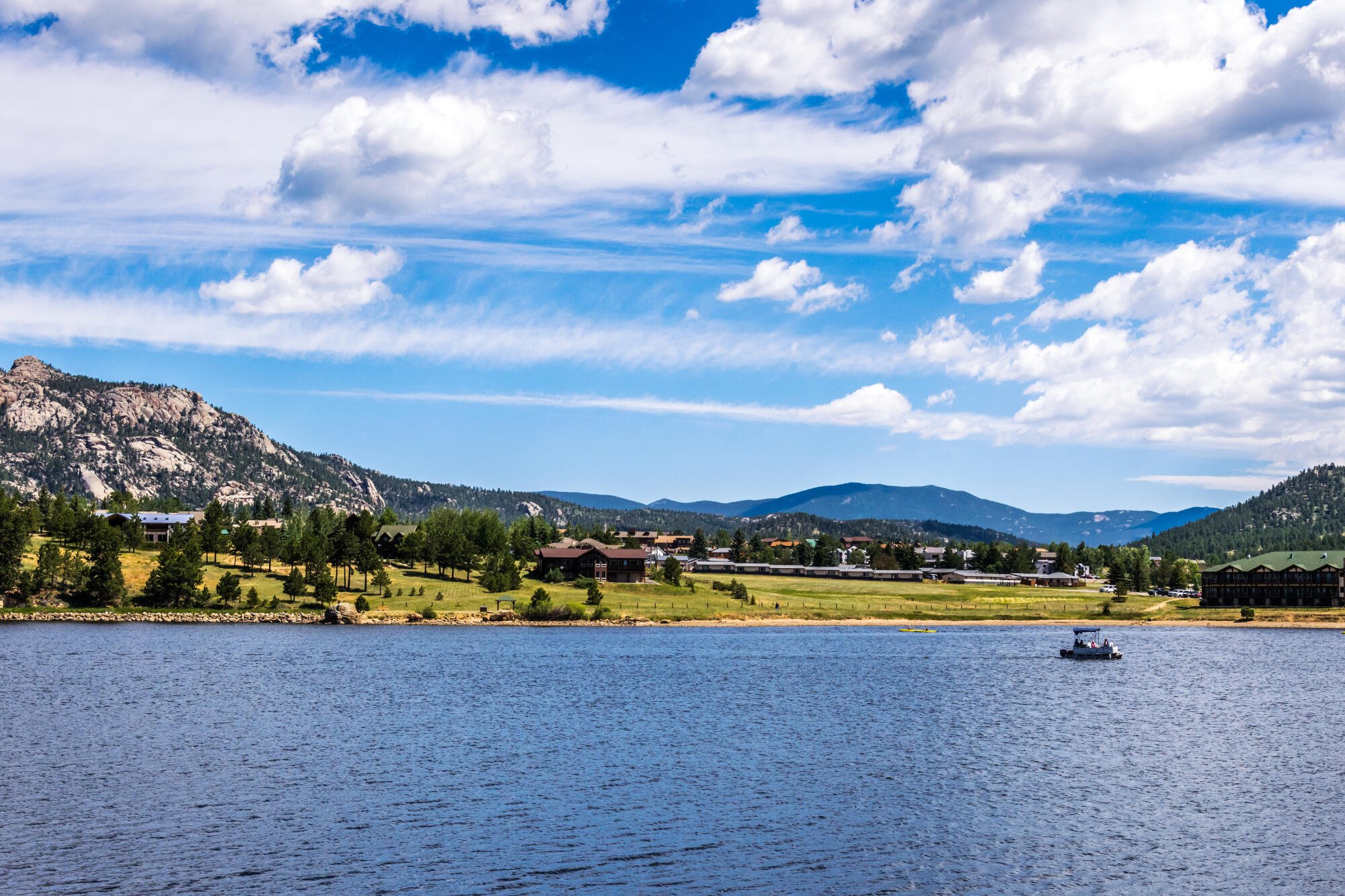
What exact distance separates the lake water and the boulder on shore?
46021 millimetres

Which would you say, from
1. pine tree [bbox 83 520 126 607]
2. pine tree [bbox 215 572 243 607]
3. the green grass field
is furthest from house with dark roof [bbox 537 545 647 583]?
pine tree [bbox 83 520 126 607]

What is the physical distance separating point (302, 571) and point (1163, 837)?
Answer: 160 meters

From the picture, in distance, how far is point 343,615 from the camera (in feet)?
493

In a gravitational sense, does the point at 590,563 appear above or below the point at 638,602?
above

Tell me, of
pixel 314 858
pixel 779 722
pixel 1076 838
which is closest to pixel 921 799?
pixel 1076 838

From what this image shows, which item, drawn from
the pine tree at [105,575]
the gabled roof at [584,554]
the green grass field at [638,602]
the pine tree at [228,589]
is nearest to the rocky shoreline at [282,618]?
the green grass field at [638,602]

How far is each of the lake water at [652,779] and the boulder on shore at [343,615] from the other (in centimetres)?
4602

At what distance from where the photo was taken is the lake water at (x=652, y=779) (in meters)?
37.1

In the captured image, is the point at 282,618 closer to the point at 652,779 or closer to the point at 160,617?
the point at 160,617

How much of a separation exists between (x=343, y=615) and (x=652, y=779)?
108544 millimetres

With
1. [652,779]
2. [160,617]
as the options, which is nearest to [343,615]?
[160,617]

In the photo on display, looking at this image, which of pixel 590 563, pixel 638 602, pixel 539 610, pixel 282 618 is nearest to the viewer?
pixel 282 618

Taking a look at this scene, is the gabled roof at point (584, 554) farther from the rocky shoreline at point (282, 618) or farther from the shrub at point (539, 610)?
the rocky shoreline at point (282, 618)

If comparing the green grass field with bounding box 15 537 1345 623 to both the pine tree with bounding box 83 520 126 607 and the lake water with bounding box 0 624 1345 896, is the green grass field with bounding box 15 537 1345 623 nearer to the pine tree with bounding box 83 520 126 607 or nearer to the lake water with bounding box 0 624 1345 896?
the pine tree with bounding box 83 520 126 607
